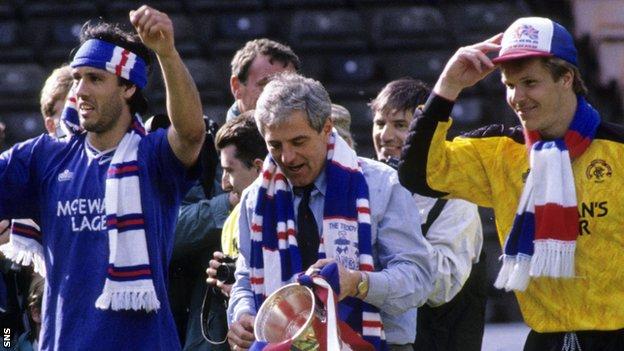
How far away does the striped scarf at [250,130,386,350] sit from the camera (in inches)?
220

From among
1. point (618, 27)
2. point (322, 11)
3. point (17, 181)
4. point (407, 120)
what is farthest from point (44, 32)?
point (17, 181)

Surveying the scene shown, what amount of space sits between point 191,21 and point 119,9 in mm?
537

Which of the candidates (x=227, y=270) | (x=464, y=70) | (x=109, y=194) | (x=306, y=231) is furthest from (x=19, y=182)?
(x=464, y=70)

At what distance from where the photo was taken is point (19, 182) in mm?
6066

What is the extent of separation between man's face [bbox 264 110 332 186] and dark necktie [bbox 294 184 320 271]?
0.05 meters

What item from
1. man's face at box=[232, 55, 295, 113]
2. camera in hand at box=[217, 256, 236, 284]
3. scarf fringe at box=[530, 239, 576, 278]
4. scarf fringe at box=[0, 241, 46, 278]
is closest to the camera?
scarf fringe at box=[530, 239, 576, 278]

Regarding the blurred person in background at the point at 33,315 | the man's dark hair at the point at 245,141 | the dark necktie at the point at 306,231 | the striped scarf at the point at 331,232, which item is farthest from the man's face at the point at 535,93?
the blurred person in background at the point at 33,315

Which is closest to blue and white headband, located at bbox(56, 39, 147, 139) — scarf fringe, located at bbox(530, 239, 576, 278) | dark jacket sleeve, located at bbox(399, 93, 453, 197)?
dark jacket sleeve, located at bbox(399, 93, 453, 197)

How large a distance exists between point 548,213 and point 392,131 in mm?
1820

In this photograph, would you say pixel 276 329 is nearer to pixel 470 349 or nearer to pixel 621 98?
pixel 470 349

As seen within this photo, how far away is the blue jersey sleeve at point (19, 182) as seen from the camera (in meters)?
6.07

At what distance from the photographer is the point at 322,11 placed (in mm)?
12562

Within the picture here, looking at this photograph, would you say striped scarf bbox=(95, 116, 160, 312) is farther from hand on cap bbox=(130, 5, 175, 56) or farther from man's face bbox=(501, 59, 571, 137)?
man's face bbox=(501, 59, 571, 137)

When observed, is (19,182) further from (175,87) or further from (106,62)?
(175,87)
